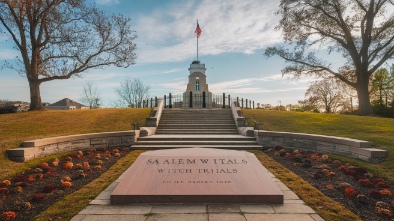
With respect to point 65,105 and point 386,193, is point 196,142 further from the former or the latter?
point 65,105

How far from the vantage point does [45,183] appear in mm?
6934

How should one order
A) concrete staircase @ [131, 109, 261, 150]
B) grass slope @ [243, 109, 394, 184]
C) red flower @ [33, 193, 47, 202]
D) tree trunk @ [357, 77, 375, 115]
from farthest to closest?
tree trunk @ [357, 77, 375, 115]
concrete staircase @ [131, 109, 261, 150]
grass slope @ [243, 109, 394, 184]
red flower @ [33, 193, 47, 202]

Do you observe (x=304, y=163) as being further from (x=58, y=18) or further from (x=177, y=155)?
(x=58, y=18)

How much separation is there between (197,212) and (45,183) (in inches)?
181

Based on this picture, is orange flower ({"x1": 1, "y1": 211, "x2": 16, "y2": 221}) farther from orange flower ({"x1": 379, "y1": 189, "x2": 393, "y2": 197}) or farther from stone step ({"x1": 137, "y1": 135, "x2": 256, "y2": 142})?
stone step ({"x1": 137, "y1": 135, "x2": 256, "y2": 142})

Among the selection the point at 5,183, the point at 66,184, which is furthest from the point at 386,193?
the point at 5,183

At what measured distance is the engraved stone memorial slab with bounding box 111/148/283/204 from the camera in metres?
5.10

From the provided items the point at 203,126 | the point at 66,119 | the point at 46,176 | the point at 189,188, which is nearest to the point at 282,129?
the point at 203,126

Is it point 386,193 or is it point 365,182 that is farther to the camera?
point 365,182

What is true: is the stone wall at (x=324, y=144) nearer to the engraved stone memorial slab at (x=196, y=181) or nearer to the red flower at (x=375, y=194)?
the red flower at (x=375, y=194)

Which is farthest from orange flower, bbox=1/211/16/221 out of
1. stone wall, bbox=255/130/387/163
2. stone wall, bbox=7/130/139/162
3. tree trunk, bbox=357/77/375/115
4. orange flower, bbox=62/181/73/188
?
tree trunk, bbox=357/77/375/115

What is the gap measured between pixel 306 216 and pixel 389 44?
77.4 ft

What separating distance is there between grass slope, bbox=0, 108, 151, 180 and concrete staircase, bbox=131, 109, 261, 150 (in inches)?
80.5

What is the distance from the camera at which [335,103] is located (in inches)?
1551
